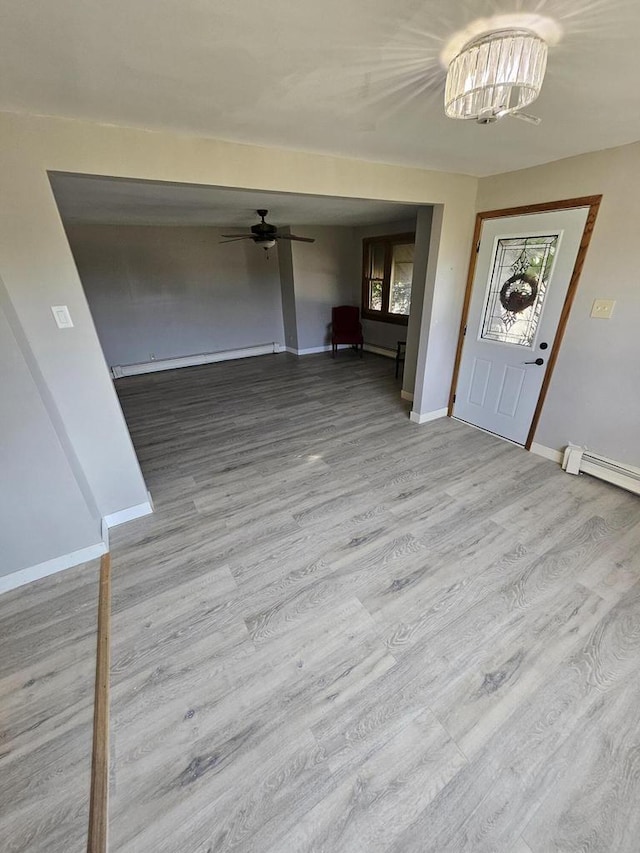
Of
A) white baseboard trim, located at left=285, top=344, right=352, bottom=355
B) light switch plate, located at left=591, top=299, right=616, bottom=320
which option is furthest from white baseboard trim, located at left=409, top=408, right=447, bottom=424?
white baseboard trim, located at left=285, top=344, right=352, bottom=355

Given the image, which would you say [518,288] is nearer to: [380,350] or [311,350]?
[380,350]

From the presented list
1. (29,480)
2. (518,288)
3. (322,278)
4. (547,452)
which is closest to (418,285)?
(518,288)

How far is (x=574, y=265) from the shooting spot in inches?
97.4

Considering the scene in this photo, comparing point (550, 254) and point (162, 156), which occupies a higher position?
point (162, 156)

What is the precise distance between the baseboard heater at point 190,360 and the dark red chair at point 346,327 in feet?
4.06

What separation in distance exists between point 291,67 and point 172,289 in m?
5.08

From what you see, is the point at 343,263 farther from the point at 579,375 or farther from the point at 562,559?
the point at 562,559

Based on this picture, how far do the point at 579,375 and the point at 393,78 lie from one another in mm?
2371

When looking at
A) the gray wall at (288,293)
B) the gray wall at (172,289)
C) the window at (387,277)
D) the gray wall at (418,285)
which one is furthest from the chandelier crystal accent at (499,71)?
the gray wall at (172,289)

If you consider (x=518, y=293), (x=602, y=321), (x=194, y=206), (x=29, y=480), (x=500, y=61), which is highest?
(x=194, y=206)

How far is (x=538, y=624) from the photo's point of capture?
1635 millimetres

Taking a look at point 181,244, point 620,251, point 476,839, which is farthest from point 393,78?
point 181,244

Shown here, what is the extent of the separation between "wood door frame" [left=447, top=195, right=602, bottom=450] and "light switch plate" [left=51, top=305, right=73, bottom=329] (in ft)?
10.6

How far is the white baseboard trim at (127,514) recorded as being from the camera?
2336mm
